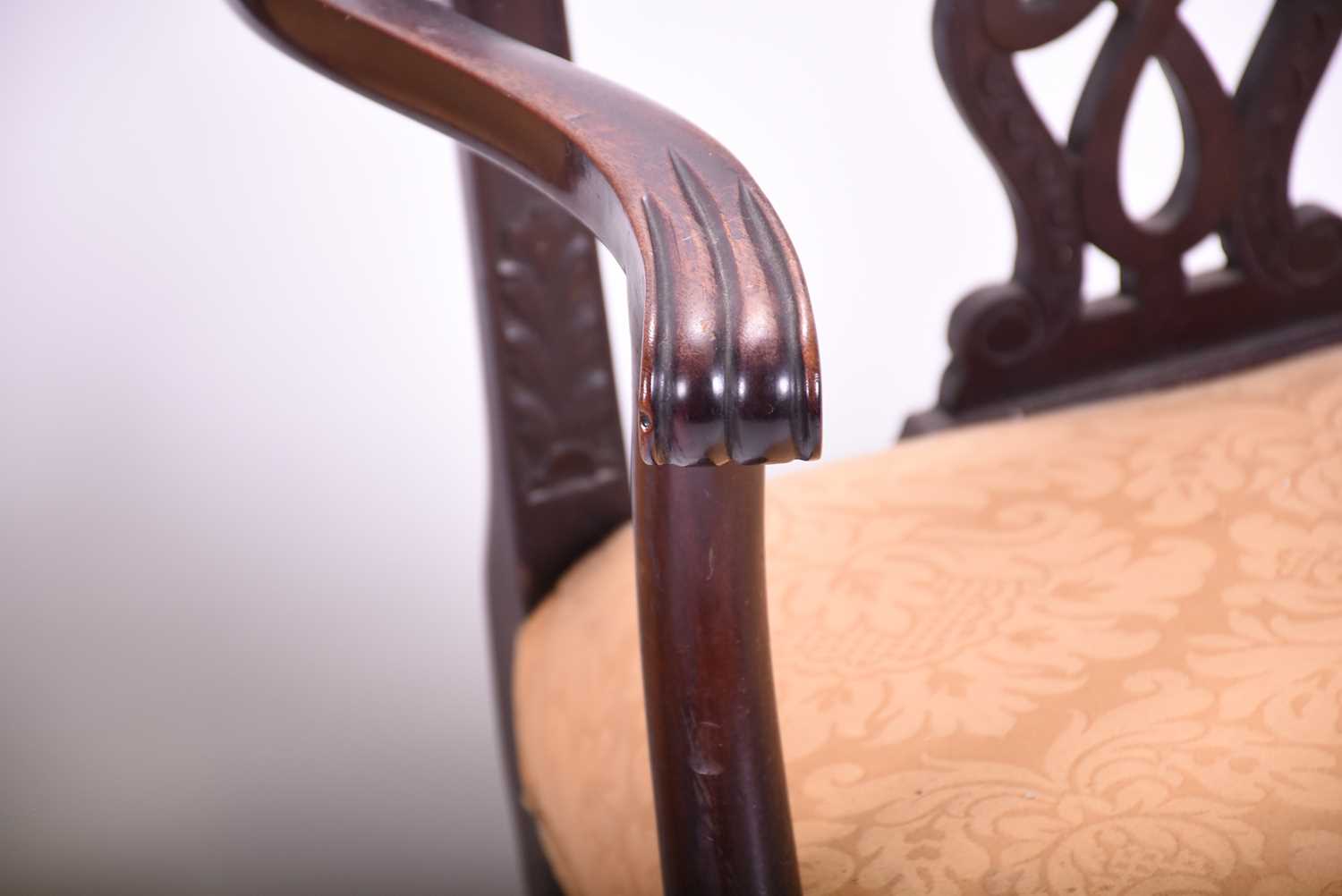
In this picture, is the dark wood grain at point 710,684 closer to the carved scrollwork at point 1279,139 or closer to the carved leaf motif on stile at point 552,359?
the carved leaf motif on stile at point 552,359

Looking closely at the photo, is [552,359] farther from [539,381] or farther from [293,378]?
[293,378]

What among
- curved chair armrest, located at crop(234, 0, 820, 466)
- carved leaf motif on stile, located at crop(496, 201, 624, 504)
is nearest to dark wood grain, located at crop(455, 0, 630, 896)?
carved leaf motif on stile, located at crop(496, 201, 624, 504)

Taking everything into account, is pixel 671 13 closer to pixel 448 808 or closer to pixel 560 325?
pixel 560 325

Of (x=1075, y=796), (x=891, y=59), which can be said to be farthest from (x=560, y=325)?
(x=891, y=59)

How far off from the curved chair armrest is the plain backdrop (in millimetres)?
401

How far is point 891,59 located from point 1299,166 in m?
0.43

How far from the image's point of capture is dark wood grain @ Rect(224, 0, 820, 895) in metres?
0.22

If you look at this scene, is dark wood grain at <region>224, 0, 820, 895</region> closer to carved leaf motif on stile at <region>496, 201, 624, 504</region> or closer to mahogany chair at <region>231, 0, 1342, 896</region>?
mahogany chair at <region>231, 0, 1342, 896</region>

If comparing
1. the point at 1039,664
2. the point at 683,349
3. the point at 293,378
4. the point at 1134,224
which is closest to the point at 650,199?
the point at 683,349

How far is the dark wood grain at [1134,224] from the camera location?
598 mm

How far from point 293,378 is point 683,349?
2.25ft

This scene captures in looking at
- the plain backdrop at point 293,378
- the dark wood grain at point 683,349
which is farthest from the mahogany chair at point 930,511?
the plain backdrop at point 293,378

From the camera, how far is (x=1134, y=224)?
0.64 metres

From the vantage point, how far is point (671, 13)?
0.86 meters
